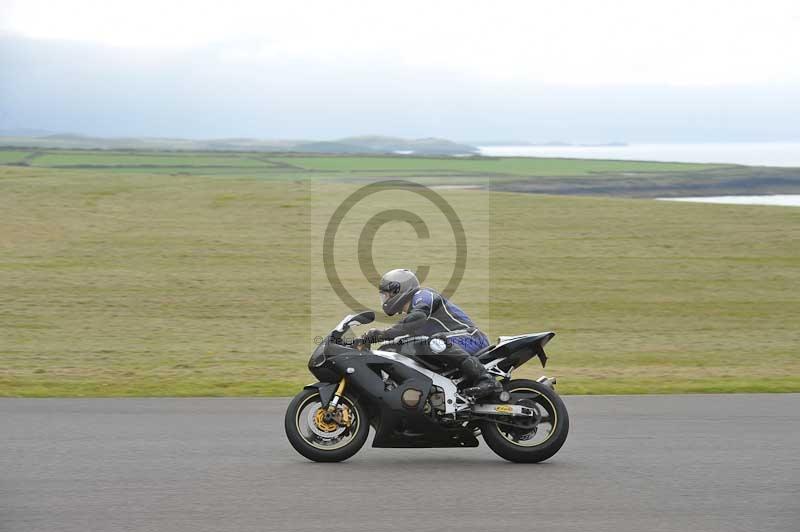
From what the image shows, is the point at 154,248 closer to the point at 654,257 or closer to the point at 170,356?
the point at 170,356

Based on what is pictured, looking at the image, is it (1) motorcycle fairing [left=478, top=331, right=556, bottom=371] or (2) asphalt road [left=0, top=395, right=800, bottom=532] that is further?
(1) motorcycle fairing [left=478, top=331, right=556, bottom=371]

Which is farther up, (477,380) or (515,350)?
(515,350)

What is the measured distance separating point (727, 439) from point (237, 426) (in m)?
4.35

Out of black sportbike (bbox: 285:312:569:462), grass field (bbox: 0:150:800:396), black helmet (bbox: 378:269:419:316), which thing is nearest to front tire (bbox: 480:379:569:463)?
black sportbike (bbox: 285:312:569:462)

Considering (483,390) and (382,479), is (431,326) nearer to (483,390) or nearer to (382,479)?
(483,390)

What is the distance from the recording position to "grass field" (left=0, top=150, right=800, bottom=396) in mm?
15727

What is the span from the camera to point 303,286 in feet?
77.7

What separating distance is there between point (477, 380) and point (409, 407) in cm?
58

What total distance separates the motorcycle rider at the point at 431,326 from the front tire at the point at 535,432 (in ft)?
0.92

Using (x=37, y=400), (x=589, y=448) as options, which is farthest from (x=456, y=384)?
(x=37, y=400)

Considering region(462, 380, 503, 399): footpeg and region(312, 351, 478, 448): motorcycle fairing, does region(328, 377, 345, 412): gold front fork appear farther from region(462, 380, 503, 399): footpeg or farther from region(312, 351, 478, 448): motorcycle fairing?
region(462, 380, 503, 399): footpeg

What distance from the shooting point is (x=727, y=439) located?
31.2ft

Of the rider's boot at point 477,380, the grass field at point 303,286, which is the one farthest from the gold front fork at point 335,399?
the grass field at point 303,286

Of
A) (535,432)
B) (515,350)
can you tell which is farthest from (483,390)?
(535,432)
